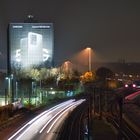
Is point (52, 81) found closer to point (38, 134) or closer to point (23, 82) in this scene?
point (23, 82)

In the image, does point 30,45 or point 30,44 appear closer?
point 30,45

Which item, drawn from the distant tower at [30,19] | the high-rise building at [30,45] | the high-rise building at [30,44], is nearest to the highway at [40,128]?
the high-rise building at [30,45]

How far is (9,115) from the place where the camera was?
180ft

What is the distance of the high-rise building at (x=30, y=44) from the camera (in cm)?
17675

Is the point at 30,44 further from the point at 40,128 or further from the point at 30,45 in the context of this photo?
the point at 40,128

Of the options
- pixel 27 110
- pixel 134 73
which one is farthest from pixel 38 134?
pixel 134 73

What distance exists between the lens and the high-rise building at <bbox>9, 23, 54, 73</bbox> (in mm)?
176750

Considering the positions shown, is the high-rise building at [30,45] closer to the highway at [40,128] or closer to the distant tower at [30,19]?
the distant tower at [30,19]

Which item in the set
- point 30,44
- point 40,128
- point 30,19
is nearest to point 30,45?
point 30,44

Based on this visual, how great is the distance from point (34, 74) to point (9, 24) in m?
66.4

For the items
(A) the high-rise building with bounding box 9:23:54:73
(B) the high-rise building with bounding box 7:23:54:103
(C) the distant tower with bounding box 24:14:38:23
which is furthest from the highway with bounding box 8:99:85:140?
(C) the distant tower with bounding box 24:14:38:23

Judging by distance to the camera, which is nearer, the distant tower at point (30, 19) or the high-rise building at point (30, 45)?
the high-rise building at point (30, 45)

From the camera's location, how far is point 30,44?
179 meters

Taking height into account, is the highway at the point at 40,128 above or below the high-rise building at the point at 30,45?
below
